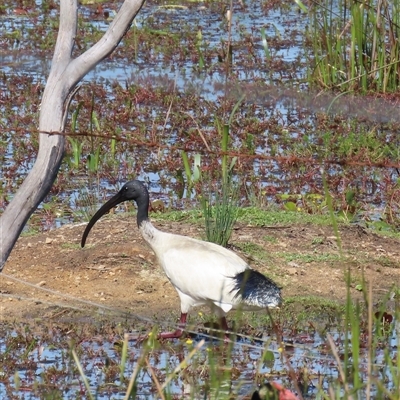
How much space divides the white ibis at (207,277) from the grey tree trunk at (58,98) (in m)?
1.40

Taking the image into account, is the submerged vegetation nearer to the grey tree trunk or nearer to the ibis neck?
the grey tree trunk

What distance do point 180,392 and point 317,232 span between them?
2582 millimetres

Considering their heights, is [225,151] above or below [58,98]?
below

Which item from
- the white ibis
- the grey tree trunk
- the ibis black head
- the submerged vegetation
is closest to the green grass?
the submerged vegetation

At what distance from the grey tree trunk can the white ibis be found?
140 centimetres

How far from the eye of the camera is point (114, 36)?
4.78 meters

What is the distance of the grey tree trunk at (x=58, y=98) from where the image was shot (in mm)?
4625

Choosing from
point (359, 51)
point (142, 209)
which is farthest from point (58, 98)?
point (359, 51)

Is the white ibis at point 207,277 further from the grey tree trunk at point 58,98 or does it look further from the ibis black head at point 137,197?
the grey tree trunk at point 58,98

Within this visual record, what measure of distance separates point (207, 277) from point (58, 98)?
1645mm

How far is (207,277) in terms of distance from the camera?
597 centimetres

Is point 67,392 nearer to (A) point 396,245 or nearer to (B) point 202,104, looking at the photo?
(A) point 396,245

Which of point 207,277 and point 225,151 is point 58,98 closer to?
point 225,151

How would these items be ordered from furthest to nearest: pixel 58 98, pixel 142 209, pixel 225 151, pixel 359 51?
pixel 359 51, pixel 142 209, pixel 225 151, pixel 58 98
